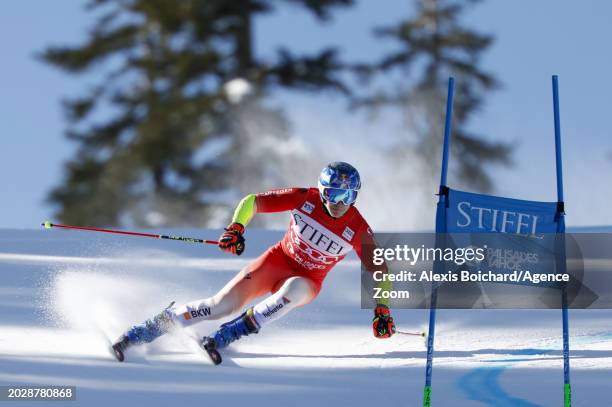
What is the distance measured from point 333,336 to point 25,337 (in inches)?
73.5

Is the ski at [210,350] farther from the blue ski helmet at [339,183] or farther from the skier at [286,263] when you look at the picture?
the blue ski helmet at [339,183]

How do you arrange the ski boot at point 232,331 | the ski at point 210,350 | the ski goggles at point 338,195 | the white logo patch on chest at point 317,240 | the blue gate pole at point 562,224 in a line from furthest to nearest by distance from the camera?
the white logo patch on chest at point 317,240, the ski goggles at point 338,195, the ski boot at point 232,331, the ski at point 210,350, the blue gate pole at point 562,224

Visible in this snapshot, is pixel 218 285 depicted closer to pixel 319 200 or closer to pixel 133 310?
pixel 133 310

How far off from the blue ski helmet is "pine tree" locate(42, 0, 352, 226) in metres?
14.9

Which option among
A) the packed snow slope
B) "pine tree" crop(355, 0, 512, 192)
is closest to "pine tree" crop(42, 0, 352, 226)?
"pine tree" crop(355, 0, 512, 192)

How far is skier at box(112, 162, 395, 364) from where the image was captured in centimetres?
504

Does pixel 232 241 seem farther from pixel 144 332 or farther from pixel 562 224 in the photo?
pixel 562 224

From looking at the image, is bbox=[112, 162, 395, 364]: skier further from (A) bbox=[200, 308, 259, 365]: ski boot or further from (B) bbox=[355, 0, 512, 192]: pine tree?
(B) bbox=[355, 0, 512, 192]: pine tree

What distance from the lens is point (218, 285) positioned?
7.27 metres

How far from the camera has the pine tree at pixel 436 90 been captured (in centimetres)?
2220

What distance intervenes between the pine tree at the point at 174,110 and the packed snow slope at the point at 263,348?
12451mm

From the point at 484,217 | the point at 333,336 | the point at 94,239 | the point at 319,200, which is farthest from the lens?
the point at 94,239

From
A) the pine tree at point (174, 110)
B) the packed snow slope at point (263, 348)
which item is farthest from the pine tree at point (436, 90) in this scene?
the packed snow slope at point (263, 348)

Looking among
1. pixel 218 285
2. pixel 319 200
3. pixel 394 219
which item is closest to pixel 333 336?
pixel 319 200
